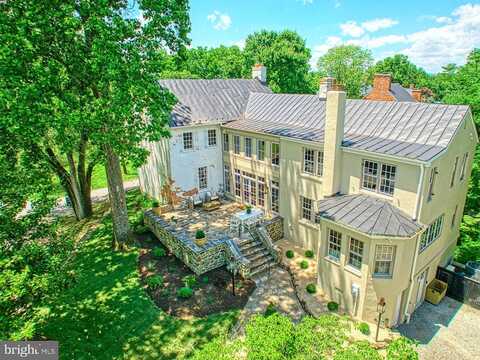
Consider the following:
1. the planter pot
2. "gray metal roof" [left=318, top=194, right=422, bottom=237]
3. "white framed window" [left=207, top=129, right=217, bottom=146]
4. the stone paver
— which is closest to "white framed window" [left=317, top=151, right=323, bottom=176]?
"gray metal roof" [left=318, top=194, right=422, bottom=237]

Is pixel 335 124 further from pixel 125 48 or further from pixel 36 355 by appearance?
pixel 36 355

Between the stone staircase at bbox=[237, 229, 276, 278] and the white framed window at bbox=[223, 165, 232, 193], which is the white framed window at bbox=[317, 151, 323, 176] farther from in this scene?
the white framed window at bbox=[223, 165, 232, 193]

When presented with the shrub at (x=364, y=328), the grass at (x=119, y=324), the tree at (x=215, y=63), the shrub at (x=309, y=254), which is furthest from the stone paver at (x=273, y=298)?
the tree at (x=215, y=63)

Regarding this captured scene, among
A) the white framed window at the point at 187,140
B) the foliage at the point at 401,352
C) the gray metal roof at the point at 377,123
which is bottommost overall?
the foliage at the point at 401,352

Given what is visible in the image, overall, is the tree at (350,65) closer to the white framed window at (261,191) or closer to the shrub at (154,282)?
the white framed window at (261,191)

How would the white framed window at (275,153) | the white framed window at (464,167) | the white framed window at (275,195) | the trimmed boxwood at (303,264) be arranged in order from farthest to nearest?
the white framed window at (275,195) → the white framed window at (275,153) → the trimmed boxwood at (303,264) → the white framed window at (464,167)
